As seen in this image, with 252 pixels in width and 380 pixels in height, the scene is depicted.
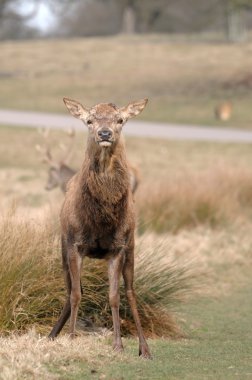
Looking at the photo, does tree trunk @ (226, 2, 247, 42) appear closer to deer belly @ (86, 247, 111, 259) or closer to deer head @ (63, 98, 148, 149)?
deer head @ (63, 98, 148, 149)

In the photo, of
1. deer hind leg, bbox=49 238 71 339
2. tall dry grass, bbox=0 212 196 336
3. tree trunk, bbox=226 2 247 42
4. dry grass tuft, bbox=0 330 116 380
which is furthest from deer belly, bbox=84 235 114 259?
tree trunk, bbox=226 2 247 42

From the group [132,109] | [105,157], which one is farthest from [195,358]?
[132,109]

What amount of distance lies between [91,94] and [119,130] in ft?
119

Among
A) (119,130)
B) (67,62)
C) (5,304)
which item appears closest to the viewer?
(119,130)

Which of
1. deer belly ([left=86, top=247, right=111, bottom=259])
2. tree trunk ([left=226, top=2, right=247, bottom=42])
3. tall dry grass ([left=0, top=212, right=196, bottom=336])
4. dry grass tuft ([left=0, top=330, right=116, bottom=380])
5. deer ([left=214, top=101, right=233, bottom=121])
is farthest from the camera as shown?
tree trunk ([left=226, top=2, right=247, bottom=42])

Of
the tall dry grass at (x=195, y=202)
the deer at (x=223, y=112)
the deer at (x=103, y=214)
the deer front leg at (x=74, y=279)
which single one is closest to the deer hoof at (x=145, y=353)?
the deer at (x=103, y=214)

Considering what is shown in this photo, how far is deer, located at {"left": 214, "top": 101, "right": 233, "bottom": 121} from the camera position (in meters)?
37.8

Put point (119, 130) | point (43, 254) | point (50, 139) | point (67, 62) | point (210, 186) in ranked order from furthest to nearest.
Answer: point (67, 62), point (50, 139), point (210, 186), point (43, 254), point (119, 130)

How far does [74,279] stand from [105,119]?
129cm

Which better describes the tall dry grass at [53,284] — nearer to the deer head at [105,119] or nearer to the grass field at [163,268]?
the grass field at [163,268]

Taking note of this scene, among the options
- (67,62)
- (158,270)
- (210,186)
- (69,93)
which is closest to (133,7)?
(67,62)

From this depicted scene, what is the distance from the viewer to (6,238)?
993cm

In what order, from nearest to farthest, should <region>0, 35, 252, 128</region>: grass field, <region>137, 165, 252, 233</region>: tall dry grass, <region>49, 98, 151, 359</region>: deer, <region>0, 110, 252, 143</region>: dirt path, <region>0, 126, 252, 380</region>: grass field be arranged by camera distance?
<region>0, 126, 252, 380</region>: grass field
<region>49, 98, 151, 359</region>: deer
<region>137, 165, 252, 233</region>: tall dry grass
<region>0, 110, 252, 143</region>: dirt path
<region>0, 35, 252, 128</region>: grass field

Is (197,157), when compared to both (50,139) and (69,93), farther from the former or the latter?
(69,93)
